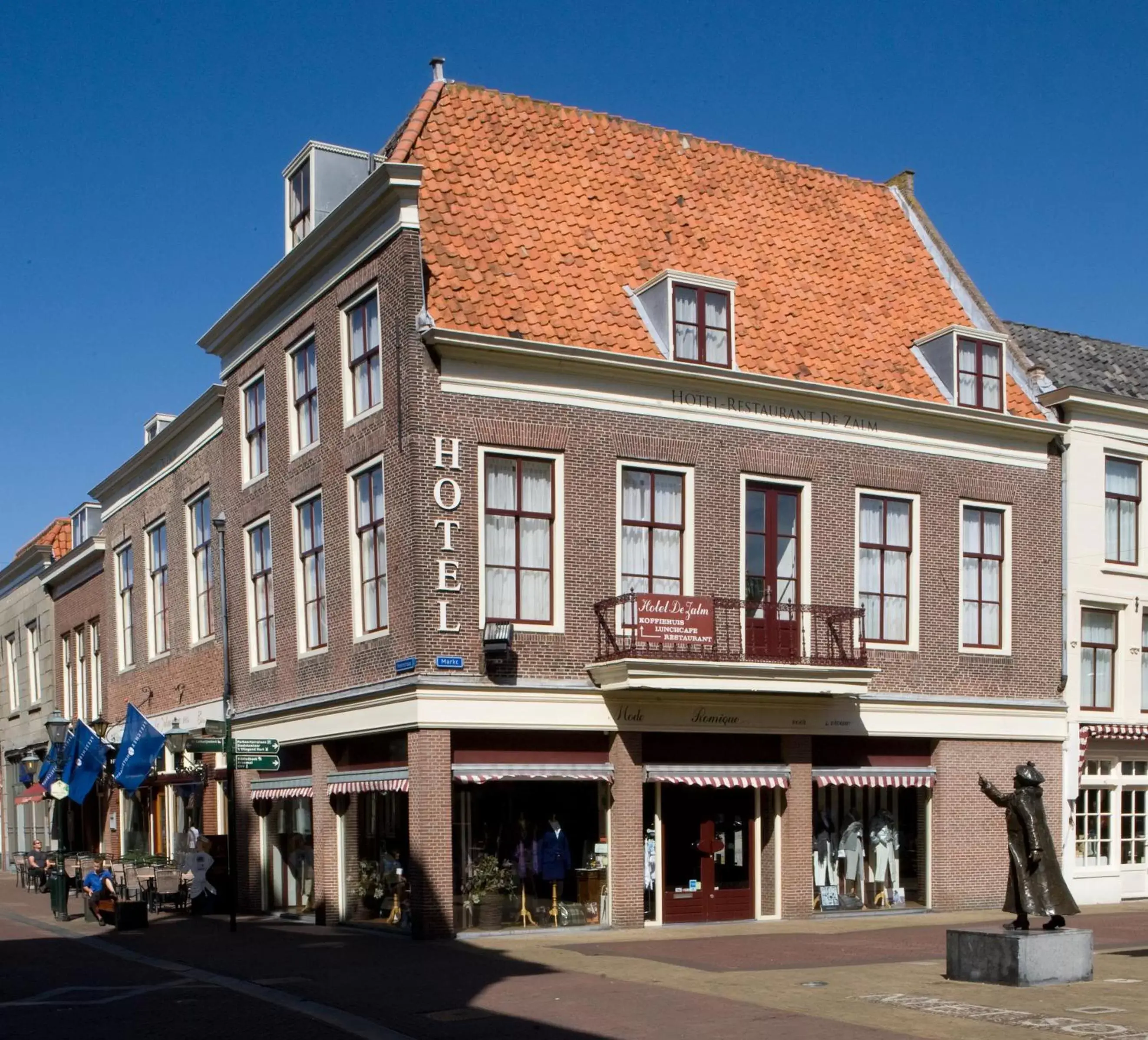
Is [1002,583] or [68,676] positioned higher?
[1002,583]

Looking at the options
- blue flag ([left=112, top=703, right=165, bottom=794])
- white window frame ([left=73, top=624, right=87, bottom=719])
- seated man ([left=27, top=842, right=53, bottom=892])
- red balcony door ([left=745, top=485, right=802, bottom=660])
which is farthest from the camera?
white window frame ([left=73, top=624, right=87, bottom=719])

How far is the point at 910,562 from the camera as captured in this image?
25938 millimetres

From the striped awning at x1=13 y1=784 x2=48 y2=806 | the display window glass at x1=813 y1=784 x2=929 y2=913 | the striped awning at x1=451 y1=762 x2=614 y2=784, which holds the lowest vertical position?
the striped awning at x1=13 y1=784 x2=48 y2=806

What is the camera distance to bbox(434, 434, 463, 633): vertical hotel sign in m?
21.5

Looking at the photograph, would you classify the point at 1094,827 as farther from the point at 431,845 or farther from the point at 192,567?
the point at 192,567

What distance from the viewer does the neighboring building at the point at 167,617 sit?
30.1 meters

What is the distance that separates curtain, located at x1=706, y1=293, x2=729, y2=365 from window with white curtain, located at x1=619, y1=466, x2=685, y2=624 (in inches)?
82.0

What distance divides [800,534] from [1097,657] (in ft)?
23.6

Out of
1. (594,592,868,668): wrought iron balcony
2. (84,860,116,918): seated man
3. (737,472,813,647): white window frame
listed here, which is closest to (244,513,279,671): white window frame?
(84,860,116,918): seated man

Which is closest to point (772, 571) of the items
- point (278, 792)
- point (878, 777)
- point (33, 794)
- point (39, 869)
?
point (878, 777)

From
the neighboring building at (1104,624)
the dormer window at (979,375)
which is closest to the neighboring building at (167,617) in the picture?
the dormer window at (979,375)

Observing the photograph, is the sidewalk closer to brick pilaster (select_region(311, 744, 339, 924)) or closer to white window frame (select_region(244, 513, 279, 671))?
brick pilaster (select_region(311, 744, 339, 924))

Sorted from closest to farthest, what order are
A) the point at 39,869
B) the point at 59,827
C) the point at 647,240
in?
the point at 647,240, the point at 59,827, the point at 39,869

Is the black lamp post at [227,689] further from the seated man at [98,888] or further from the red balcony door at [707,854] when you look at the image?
the red balcony door at [707,854]
